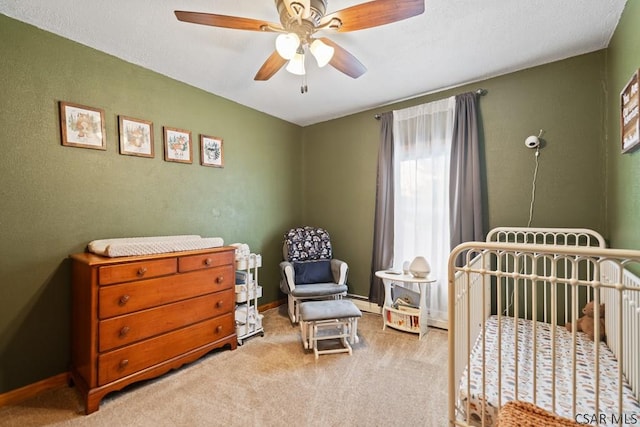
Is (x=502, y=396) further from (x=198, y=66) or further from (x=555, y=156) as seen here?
(x=198, y=66)

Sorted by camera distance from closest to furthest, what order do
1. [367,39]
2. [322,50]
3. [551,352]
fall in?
[551,352] < [322,50] < [367,39]

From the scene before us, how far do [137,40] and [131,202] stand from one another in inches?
49.5

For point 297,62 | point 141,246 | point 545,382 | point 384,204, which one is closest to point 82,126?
point 141,246

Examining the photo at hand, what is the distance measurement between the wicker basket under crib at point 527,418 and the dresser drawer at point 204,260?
209 centimetres

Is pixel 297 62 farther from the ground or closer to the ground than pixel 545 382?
farther from the ground

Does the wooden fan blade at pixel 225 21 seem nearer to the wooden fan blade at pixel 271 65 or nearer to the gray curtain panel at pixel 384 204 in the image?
the wooden fan blade at pixel 271 65

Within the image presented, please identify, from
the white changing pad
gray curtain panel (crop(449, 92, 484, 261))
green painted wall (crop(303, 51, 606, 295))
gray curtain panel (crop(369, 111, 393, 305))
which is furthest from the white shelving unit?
green painted wall (crop(303, 51, 606, 295))

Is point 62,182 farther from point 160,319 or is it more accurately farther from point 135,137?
point 160,319

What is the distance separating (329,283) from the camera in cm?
328

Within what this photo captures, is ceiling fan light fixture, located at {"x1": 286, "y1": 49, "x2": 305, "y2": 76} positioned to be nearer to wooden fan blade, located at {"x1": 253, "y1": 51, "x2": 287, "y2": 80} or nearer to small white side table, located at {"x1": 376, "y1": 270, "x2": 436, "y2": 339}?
wooden fan blade, located at {"x1": 253, "y1": 51, "x2": 287, "y2": 80}

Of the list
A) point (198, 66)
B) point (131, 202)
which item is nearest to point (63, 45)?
point (198, 66)

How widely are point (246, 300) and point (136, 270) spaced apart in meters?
1.05

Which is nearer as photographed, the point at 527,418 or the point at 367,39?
the point at 527,418

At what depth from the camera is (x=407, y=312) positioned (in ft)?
9.37
